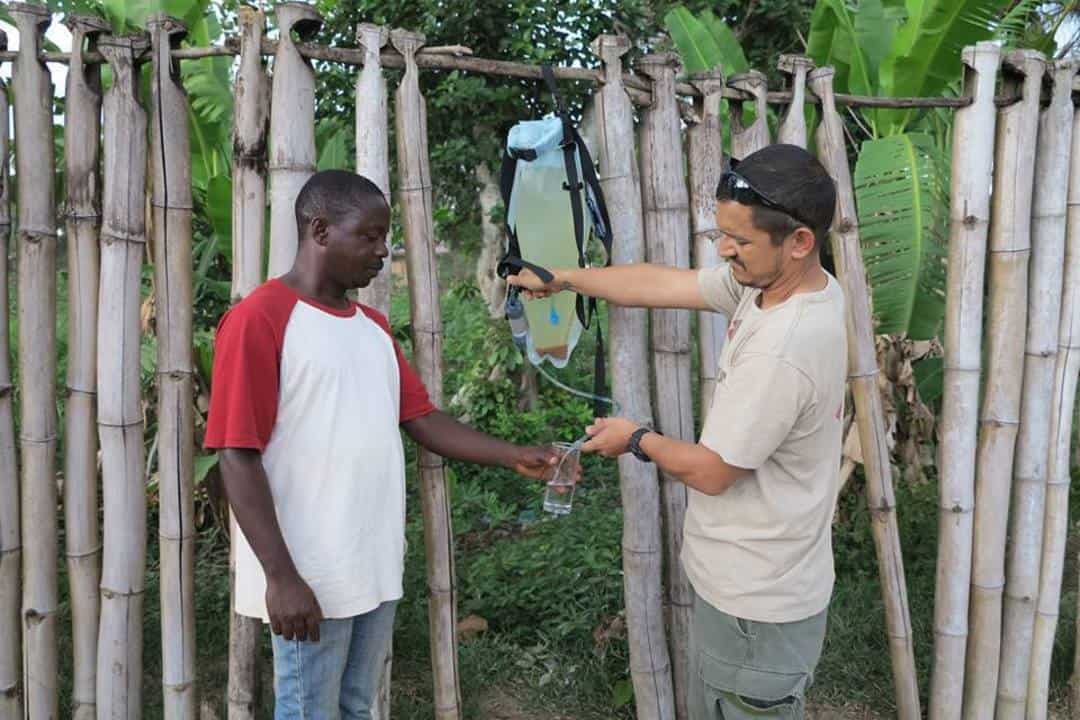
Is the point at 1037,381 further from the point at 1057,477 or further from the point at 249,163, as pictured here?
the point at 249,163

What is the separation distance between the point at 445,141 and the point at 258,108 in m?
3.14

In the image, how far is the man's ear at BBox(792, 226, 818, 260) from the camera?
6.42 ft

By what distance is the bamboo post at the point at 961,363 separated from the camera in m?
2.81

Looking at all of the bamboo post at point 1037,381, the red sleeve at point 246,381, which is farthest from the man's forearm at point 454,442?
the bamboo post at point 1037,381

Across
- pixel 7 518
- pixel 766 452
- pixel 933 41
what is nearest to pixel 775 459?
pixel 766 452

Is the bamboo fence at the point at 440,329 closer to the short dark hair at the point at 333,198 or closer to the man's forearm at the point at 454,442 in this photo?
the man's forearm at the point at 454,442

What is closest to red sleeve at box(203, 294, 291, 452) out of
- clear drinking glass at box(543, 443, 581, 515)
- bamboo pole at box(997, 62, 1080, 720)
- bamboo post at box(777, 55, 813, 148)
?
clear drinking glass at box(543, 443, 581, 515)

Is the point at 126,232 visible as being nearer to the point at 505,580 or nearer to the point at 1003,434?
the point at 505,580

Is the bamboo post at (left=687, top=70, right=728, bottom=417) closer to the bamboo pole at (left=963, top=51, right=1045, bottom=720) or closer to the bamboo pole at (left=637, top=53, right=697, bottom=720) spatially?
the bamboo pole at (left=637, top=53, right=697, bottom=720)

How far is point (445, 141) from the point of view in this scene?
5445 millimetres

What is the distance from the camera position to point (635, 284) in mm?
2469

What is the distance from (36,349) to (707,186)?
191 cm

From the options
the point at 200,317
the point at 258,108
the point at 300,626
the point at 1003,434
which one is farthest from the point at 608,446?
the point at 200,317

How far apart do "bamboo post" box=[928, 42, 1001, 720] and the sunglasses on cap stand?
118 cm
